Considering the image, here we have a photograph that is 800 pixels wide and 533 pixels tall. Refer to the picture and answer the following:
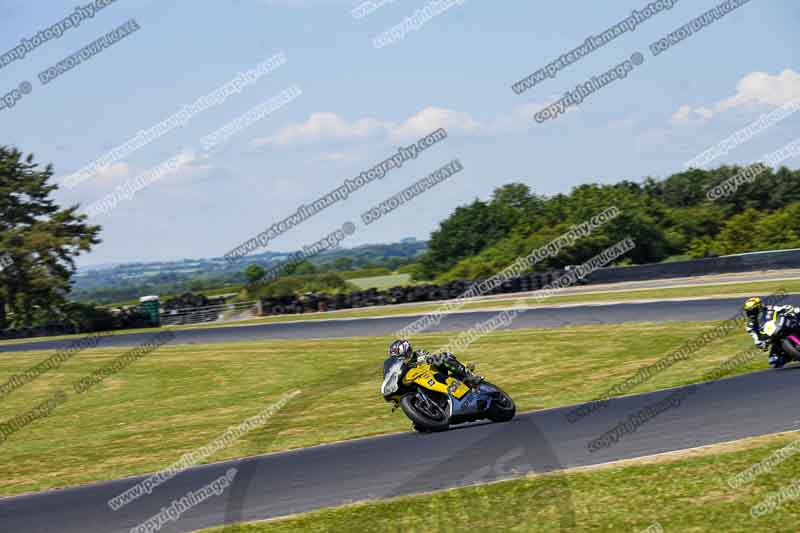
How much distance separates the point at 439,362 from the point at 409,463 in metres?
2.11

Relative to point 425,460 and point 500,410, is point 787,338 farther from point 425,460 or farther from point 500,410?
point 425,460

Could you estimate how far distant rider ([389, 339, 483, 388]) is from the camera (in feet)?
39.0

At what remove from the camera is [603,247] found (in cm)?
4834

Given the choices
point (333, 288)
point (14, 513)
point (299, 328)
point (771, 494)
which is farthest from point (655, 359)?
point (333, 288)

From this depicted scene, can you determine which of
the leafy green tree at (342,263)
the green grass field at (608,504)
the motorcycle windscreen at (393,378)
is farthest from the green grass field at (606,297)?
the leafy green tree at (342,263)

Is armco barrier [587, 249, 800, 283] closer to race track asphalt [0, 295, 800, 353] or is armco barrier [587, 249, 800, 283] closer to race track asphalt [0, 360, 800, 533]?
race track asphalt [0, 295, 800, 353]

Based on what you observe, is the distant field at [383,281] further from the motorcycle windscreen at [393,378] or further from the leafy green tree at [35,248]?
the motorcycle windscreen at [393,378]

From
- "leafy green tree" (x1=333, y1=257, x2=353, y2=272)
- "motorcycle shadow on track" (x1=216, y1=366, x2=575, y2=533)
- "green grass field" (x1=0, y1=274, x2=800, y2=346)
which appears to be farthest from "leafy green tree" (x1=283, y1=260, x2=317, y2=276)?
"motorcycle shadow on track" (x1=216, y1=366, x2=575, y2=533)

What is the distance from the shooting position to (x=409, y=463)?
33.4 ft

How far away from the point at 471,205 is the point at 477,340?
3908 centimetres

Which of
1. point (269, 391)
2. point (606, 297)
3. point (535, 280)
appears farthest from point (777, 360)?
point (535, 280)

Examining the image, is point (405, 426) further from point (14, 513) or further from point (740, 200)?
point (740, 200)

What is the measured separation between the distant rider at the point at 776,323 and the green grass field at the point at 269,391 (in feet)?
2.14

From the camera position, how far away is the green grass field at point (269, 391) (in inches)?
531
